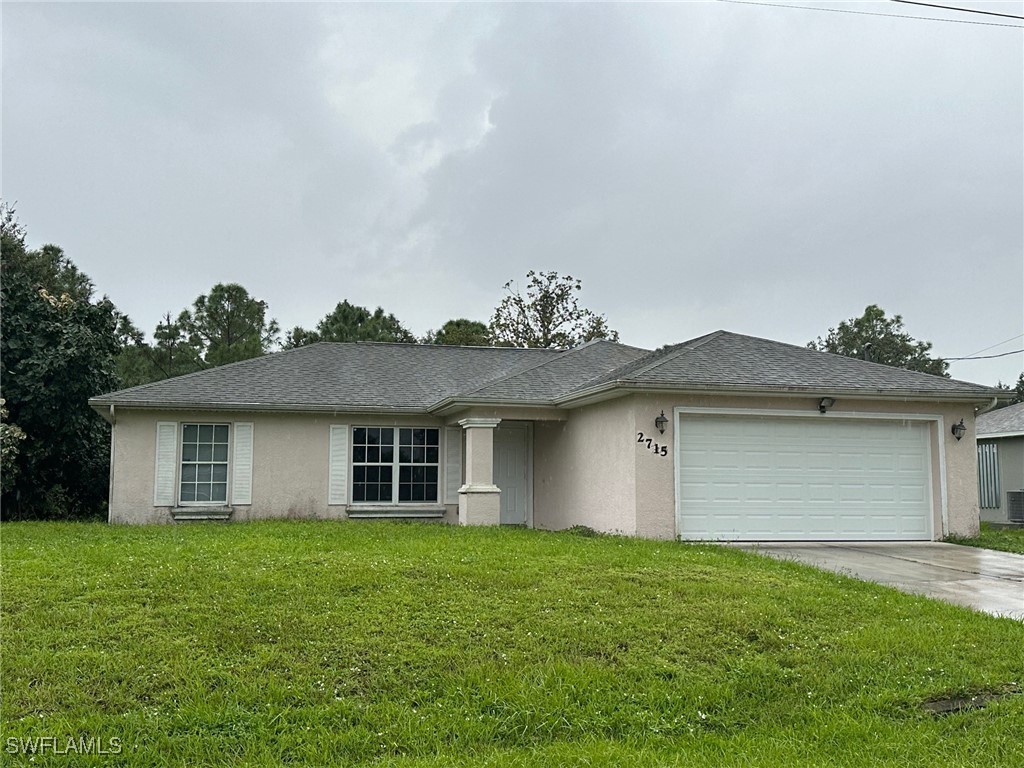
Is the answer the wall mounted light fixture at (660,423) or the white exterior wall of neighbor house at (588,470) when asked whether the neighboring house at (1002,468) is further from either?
the wall mounted light fixture at (660,423)

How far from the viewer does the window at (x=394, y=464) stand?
16266 mm

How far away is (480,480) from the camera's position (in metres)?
14.8

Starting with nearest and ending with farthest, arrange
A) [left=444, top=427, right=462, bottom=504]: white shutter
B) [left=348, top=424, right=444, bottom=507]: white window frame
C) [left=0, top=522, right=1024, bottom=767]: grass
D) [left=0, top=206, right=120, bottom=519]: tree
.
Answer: [left=0, top=522, right=1024, bottom=767]: grass, [left=348, top=424, right=444, bottom=507]: white window frame, [left=444, top=427, right=462, bottom=504]: white shutter, [left=0, top=206, right=120, bottom=519]: tree

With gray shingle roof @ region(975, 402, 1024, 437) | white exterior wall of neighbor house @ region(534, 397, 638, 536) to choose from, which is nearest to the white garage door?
white exterior wall of neighbor house @ region(534, 397, 638, 536)

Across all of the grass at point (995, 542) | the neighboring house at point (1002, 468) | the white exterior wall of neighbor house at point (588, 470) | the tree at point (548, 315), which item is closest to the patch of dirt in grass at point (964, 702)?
the white exterior wall of neighbor house at point (588, 470)

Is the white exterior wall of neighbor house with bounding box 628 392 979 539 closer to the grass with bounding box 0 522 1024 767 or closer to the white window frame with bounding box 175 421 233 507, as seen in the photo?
the grass with bounding box 0 522 1024 767

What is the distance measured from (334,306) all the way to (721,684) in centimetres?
3240

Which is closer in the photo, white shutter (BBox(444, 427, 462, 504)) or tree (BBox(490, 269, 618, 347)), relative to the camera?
white shutter (BBox(444, 427, 462, 504))

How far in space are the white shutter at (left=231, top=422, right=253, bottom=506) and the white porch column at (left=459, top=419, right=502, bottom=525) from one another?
4.31 m

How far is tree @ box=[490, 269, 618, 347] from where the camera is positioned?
39.6m

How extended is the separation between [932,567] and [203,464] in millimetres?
12692

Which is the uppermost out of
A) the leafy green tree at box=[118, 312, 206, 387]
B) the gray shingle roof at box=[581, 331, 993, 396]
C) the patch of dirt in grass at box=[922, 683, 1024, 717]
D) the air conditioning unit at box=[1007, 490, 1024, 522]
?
the leafy green tree at box=[118, 312, 206, 387]

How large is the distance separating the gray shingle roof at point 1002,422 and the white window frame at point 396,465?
41.9 feet

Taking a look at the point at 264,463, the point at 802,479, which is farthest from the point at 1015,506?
the point at 264,463
